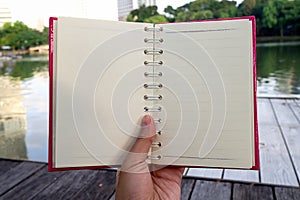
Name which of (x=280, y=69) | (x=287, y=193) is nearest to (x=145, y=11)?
(x=287, y=193)

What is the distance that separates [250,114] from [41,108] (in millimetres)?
1859

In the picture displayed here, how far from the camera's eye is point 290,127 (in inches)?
57.1

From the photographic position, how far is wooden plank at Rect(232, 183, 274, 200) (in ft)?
2.75

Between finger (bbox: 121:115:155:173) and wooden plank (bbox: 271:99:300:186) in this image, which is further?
wooden plank (bbox: 271:99:300:186)

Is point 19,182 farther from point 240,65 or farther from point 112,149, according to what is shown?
point 240,65

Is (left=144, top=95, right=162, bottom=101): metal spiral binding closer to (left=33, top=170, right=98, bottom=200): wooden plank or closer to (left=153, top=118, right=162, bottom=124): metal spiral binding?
(left=153, top=118, right=162, bottom=124): metal spiral binding

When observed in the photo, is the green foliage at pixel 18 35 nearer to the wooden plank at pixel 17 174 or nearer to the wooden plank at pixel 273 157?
the wooden plank at pixel 17 174

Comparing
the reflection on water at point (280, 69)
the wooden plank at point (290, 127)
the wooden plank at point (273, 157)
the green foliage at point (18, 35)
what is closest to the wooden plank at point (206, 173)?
the wooden plank at point (273, 157)

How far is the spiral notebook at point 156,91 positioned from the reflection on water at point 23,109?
2.70 feet

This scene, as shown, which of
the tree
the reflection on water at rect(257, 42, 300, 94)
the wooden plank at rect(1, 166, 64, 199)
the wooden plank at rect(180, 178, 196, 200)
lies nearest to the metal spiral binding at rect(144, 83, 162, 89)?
the wooden plank at rect(180, 178, 196, 200)

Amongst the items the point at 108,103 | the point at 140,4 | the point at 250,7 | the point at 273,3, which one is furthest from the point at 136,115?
→ the point at 273,3

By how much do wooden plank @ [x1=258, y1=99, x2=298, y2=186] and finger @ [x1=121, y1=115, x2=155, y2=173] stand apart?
620 mm

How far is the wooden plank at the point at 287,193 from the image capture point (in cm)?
83

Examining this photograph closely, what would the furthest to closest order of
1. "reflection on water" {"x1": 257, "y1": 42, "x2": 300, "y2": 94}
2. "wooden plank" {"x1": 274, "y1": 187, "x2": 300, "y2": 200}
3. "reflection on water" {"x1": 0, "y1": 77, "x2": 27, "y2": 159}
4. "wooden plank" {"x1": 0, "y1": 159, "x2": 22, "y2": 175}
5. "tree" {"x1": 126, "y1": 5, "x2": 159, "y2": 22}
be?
"reflection on water" {"x1": 257, "y1": 42, "x2": 300, "y2": 94} → "tree" {"x1": 126, "y1": 5, "x2": 159, "y2": 22} → "reflection on water" {"x1": 0, "y1": 77, "x2": 27, "y2": 159} → "wooden plank" {"x1": 0, "y1": 159, "x2": 22, "y2": 175} → "wooden plank" {"x1": 274, "y1": 187, "x2": 300, "y2": 200}
